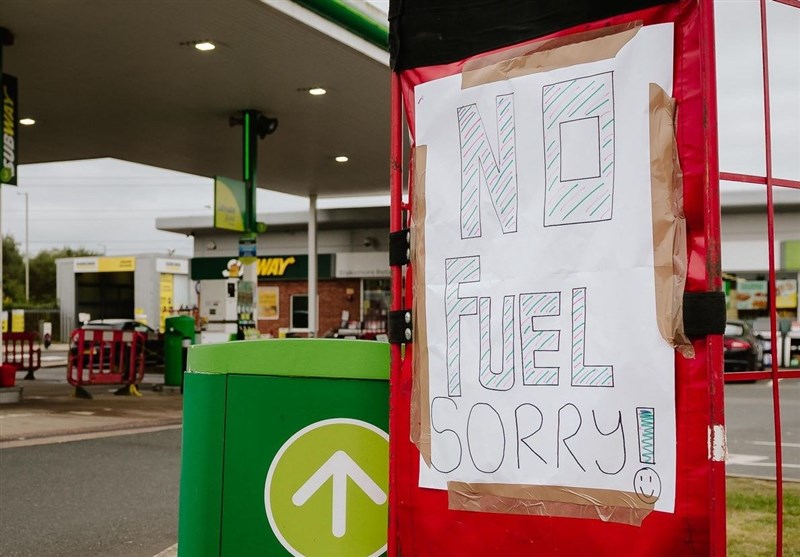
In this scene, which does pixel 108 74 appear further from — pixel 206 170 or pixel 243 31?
pixel 206 170

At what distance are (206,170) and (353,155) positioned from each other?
4.28 m

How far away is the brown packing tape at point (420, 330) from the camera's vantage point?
100 inches

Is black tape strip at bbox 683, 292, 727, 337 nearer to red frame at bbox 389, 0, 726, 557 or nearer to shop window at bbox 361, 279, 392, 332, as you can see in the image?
red frame at bbox 389, 0, 726, 557

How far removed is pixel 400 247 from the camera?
2.67m

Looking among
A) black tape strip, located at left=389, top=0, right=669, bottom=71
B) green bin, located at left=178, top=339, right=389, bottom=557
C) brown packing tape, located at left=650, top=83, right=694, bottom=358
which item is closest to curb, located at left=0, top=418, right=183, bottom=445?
green bin, located at left=178, top=339, right=389, bottom=557

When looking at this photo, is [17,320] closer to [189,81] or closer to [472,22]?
[189,81]

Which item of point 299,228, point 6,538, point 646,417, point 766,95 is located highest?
point 299,228

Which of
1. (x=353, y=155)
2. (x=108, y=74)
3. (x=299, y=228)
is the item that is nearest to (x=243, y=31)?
(x=108, y=74)

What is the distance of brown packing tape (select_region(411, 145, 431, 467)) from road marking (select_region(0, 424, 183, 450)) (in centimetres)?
814

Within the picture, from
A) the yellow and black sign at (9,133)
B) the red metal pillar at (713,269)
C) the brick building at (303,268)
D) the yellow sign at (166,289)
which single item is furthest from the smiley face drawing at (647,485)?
the yellow sign at (166,289)

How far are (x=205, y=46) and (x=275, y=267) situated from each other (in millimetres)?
20675

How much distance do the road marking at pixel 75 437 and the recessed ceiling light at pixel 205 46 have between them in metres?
Result: 5.36

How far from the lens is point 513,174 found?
7.93 feet

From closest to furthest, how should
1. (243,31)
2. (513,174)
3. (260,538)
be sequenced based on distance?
1. (513,174)
2. (260,538)
3. (243,31)
